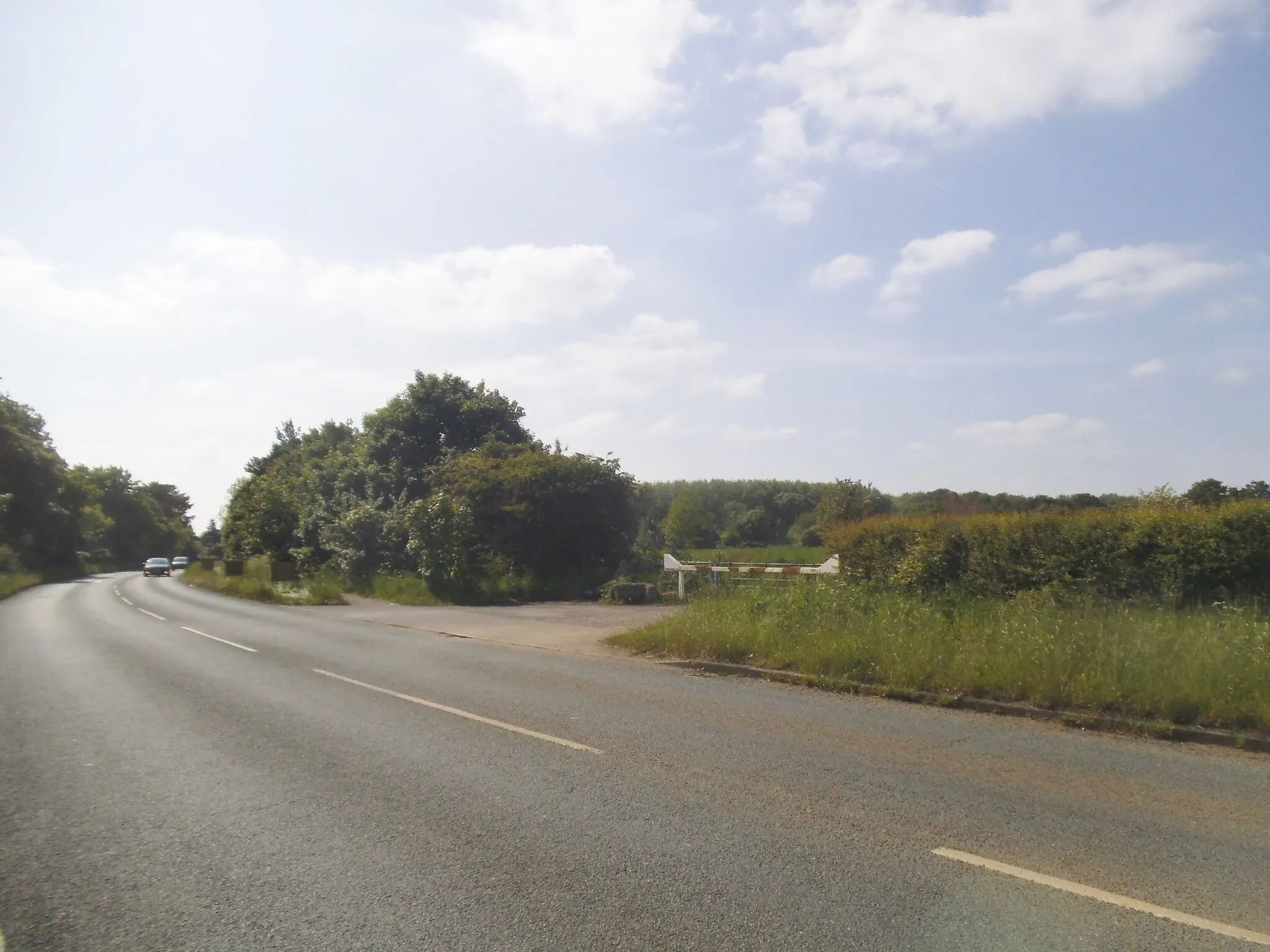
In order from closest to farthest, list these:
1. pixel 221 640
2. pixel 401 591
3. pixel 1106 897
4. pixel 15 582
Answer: pixel 1106 897 < pixel 221 640 < pixel 401 591 < pixel 15 582

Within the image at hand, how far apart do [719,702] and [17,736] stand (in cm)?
756

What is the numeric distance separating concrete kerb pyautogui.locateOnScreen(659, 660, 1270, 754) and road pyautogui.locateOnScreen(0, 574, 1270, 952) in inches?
11.5

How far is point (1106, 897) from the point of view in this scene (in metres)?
4.58

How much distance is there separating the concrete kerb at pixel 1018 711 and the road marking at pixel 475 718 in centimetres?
429

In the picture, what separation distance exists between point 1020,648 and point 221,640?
51.2ft

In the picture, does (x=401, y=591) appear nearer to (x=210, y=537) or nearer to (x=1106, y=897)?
(x=1106, y=897)

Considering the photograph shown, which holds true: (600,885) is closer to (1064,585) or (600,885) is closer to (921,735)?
(921,735)

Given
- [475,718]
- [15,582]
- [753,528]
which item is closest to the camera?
[475,718]

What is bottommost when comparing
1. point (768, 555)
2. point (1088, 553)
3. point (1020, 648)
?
point (1020, 648)

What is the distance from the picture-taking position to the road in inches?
170

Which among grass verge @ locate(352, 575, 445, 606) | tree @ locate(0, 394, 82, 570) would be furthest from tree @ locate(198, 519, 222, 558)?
grass verge @ locate(352, 575, 445, 606)

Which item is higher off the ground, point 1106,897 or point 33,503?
point 33,503

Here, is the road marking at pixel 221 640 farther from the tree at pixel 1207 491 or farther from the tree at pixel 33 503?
the tree at pixel 33 503

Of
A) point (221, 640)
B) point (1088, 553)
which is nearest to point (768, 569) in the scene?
point (1088, 553)
